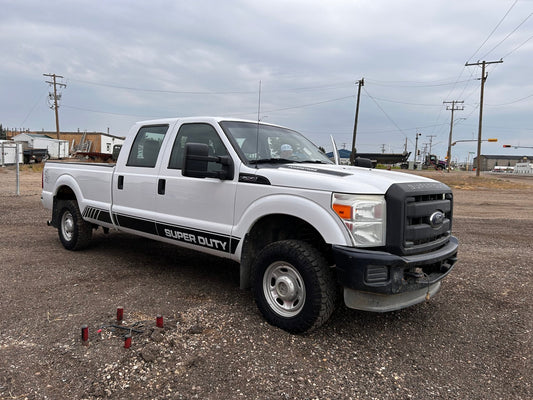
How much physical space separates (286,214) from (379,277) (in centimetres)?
95

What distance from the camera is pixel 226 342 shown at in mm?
3330

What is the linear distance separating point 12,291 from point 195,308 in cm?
205

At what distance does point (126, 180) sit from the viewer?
512cm

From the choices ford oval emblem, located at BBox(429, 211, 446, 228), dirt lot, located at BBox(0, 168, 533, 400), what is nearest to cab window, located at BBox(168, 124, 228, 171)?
dirt lot, located at BBox(0, 168, 533, 400)

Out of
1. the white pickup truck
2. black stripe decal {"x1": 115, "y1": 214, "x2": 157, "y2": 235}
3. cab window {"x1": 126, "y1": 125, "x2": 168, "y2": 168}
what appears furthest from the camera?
cab window {"x1": 126, "y1": 125, "x2": 168, "y2": 168}

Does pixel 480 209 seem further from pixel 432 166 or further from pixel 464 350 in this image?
pixel 432 166

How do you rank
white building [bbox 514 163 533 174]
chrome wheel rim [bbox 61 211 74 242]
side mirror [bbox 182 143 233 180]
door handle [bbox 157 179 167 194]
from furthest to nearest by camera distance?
1. white building [bbox 514 163 533 174]
2. chrome wheel rim [bbox 61 211 74 242]
3. door handle [bbox 157 179 167 194]
4. side mirror [bbox 182 143 233 180]

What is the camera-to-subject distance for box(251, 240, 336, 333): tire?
3279 mm

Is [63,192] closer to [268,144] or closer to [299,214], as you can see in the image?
[268,144]

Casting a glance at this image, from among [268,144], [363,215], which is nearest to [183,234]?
[268,144]

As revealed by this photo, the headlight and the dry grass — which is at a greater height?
the headlight

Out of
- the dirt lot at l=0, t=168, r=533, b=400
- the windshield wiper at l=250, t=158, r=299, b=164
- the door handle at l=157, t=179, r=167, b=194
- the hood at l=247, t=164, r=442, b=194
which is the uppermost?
the windshield wiper at l=250, t=158, r=299, b=164

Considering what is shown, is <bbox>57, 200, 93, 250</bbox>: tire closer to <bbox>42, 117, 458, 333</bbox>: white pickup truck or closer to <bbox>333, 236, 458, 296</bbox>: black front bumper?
<bbox>42, 117, 458, 333</bbox>: white pickup truck

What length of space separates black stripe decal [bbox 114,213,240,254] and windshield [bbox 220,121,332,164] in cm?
83
